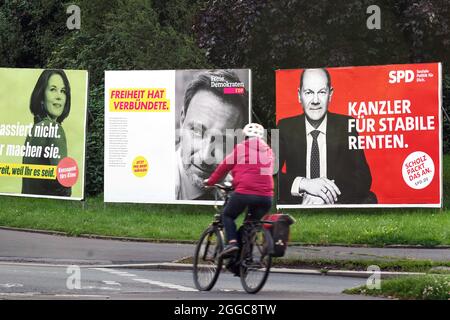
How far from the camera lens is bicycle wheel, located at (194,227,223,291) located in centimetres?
1357

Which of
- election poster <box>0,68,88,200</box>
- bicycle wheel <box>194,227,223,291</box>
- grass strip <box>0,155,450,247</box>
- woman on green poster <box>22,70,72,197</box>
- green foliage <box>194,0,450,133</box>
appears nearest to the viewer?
bicycle wheel <box>194,227,223,291</box>

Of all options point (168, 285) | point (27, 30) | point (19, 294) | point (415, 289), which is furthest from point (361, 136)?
point (27, 30)

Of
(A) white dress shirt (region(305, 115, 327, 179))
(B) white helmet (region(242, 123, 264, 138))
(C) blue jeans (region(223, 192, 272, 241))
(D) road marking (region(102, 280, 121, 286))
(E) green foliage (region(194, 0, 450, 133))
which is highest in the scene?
(E) green foliage (region(194, 0, 450, 133))

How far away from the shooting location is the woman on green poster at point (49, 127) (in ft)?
82.3

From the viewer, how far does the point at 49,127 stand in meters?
25.2

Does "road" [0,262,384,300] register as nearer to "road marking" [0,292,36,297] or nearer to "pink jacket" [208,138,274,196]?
"road marking" [0,292,36,297]

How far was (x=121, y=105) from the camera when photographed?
24188 millimetres

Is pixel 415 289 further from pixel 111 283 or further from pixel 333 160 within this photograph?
pixel 333 160

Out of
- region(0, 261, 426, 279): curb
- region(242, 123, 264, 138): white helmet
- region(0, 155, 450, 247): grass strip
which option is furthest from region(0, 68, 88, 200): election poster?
region(242, 123, 264, 138): white helmet

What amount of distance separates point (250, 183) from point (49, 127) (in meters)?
12.6

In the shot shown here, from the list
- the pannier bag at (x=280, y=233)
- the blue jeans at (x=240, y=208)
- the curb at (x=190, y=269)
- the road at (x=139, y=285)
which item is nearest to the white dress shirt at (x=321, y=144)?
the curb at (x=190, y=269)

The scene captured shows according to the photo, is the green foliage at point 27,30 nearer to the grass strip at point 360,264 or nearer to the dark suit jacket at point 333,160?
the dark suit jacket at point 333,160

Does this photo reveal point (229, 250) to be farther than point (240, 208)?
No
